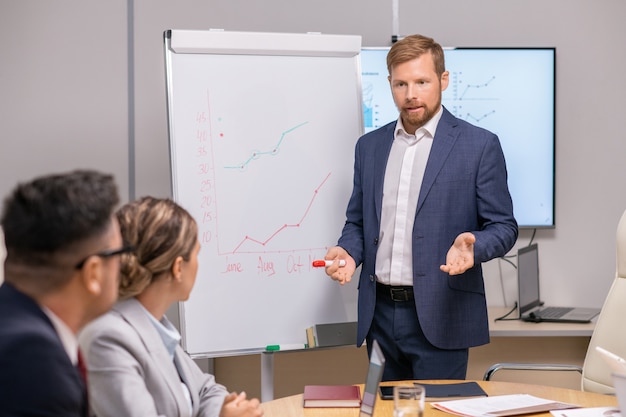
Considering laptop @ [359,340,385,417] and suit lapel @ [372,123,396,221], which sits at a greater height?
suit lapel @ [372,123,396,221]

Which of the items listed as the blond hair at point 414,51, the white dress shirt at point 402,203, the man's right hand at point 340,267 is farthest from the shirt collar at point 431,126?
the man's right hand at point 340,267

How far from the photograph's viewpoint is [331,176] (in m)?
3.10

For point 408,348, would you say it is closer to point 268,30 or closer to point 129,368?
point 129,368

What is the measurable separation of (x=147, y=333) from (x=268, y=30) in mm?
2247

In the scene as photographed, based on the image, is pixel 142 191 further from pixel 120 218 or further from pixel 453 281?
pixel 120 218

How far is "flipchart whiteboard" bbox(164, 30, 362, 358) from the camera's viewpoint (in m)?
2.94

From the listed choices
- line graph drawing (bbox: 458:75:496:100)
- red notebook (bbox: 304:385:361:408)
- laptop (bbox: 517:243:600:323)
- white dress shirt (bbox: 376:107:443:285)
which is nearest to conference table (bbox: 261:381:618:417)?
red notebook (bbox: 304:385:361:408)

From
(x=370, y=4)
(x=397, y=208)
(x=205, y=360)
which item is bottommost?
(x=205, y=360)

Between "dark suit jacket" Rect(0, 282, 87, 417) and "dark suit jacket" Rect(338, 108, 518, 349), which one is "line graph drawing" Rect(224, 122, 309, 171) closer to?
"dark suit jacket" Rect(338, 108, 518, 349)

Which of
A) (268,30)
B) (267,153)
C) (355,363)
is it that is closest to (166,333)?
(267,153)

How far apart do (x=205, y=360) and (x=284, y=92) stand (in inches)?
52.4

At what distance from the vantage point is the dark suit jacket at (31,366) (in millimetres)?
1032

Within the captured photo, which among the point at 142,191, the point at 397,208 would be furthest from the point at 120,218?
the point at 142,191

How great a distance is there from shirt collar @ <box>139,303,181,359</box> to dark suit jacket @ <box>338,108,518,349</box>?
961 millimetres
